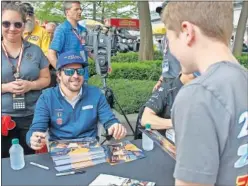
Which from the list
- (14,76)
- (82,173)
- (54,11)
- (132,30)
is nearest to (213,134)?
(82,173)

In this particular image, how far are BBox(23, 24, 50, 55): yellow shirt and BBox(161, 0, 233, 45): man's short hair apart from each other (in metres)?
3.07

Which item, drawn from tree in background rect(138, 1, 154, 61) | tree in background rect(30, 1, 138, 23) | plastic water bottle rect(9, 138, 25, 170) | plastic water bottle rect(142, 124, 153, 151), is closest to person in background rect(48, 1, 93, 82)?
plastic water bottle rect(142, 124, 153, 151)

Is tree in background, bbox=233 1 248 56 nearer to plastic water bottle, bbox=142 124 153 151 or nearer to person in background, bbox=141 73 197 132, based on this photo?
person in background, bbox=141 73 197 132

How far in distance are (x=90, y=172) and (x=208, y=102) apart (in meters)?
1.03

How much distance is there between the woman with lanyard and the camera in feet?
7.76

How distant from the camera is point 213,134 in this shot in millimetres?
759

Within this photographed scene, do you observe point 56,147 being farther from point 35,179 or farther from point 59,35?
point 59,35

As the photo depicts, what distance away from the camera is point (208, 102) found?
756mm

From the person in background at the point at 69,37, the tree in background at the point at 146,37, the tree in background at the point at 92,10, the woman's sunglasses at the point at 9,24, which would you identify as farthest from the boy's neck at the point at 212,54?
the tree in background at the point at 92,10

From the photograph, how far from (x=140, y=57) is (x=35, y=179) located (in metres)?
7.93

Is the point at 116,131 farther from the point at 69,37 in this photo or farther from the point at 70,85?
the point at 69,37

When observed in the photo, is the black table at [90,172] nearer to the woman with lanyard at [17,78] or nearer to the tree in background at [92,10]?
the woman with lanyard at [17,78]

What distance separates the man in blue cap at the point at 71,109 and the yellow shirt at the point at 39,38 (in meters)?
1.54

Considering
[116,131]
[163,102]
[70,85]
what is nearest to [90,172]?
[116,131]
